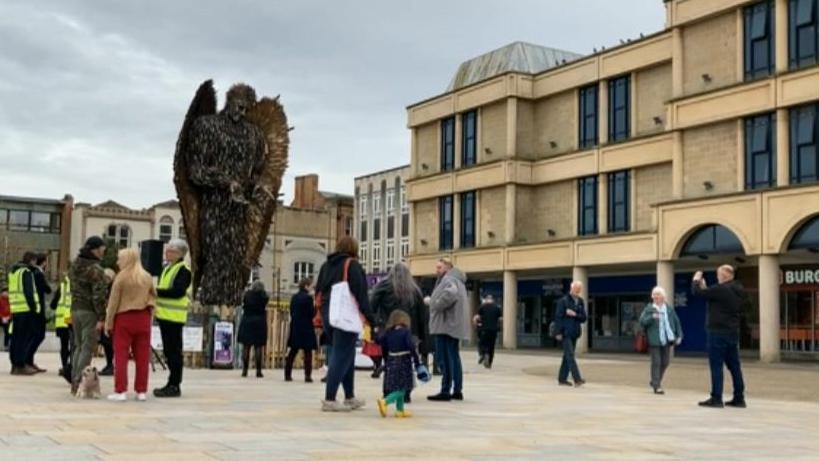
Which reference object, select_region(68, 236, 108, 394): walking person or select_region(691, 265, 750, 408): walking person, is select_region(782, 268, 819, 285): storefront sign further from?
select_region(68, 236, 108, 394): walking person

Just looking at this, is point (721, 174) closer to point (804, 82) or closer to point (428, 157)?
point (804, 82)

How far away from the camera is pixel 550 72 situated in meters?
47.9

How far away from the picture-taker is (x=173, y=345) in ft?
41.1

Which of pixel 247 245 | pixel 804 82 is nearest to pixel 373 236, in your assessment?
pixel 804 82

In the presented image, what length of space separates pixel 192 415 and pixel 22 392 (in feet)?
11.6

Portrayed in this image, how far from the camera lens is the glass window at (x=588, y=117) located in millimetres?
45688

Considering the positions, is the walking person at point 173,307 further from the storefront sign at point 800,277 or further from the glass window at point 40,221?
the glass window at point 40,221

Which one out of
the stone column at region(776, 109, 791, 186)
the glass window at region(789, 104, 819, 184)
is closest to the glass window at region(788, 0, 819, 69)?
the glass window at region(789, 104, 819, 184)

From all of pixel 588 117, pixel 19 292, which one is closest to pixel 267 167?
pixel 19 292

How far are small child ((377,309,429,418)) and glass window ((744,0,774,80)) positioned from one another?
27.9 metres

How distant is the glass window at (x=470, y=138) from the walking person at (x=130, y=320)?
4001cm

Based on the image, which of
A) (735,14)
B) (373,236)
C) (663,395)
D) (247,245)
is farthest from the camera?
(373,236)

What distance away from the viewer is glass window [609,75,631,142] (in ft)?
144

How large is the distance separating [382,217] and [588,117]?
3984 centimetres
